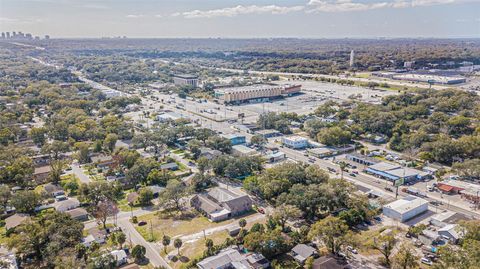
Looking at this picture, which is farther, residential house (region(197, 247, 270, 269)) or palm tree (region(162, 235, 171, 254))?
palm tree (region(162, 235, 171, 254))

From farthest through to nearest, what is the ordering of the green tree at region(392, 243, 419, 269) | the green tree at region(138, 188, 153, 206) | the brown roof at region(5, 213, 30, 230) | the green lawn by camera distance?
1. the green tree at region(138, 188, 153, 206)
2. the brown roof at region(5, 213, 30, 230)
3. the green lawn
4. the green tree at region(392, 243, 419, 269)

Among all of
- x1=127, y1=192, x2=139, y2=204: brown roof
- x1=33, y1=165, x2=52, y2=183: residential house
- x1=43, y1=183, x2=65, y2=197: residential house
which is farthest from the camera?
x1=33, y1=165, x2=52, y2=183: residential house

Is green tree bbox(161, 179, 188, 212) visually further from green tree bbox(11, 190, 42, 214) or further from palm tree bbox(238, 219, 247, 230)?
green tree bbox(11, 190, 42, 214)

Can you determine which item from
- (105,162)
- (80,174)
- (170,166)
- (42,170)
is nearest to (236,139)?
(170,166)

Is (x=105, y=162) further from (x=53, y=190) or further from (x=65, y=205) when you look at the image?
(x=65, y=205)

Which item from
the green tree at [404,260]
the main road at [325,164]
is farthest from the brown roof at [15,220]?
the main road at [325,164]

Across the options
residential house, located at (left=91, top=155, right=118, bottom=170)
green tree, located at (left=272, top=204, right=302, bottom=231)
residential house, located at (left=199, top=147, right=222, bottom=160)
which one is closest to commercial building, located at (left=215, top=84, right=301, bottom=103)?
residential house, located at (left=199, top=147, right=222, bottom=160)

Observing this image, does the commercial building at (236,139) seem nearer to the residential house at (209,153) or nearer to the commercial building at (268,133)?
the residential house at (209,153)
